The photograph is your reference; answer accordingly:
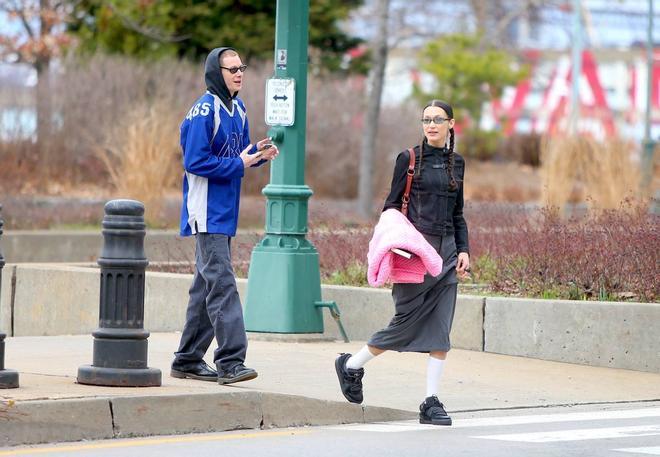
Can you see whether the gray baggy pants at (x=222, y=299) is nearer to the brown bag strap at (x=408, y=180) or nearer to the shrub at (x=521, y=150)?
the brown bag strap at (x=408, y=180)

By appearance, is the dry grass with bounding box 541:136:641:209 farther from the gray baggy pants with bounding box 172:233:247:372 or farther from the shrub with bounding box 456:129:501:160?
the shrub with bounding box 456:129:501:160

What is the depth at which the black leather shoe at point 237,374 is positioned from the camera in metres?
9.29

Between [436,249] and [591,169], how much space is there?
50.5ft

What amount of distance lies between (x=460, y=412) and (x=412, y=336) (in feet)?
2.62

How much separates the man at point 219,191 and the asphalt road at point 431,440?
0.75 meters

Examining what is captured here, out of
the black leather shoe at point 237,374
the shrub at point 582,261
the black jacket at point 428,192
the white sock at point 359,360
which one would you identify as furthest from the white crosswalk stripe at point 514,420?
the shrub at point 582,261

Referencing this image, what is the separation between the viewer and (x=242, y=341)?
30.8 feet

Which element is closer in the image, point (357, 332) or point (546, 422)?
point (546, 422)

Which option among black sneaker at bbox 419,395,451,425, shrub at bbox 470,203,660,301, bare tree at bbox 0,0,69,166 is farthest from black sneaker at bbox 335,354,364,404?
bare tree at bbox 0,0,69,166

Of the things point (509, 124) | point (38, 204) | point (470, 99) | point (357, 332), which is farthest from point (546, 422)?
point (509, 124)

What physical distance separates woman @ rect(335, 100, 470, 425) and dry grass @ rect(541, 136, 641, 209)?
1423cm

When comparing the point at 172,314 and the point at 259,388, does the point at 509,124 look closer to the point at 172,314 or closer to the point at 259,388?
the point at 172,314

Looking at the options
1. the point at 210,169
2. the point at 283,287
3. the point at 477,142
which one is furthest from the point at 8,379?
the point at 477,142

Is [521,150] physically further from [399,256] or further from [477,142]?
[399,256]
